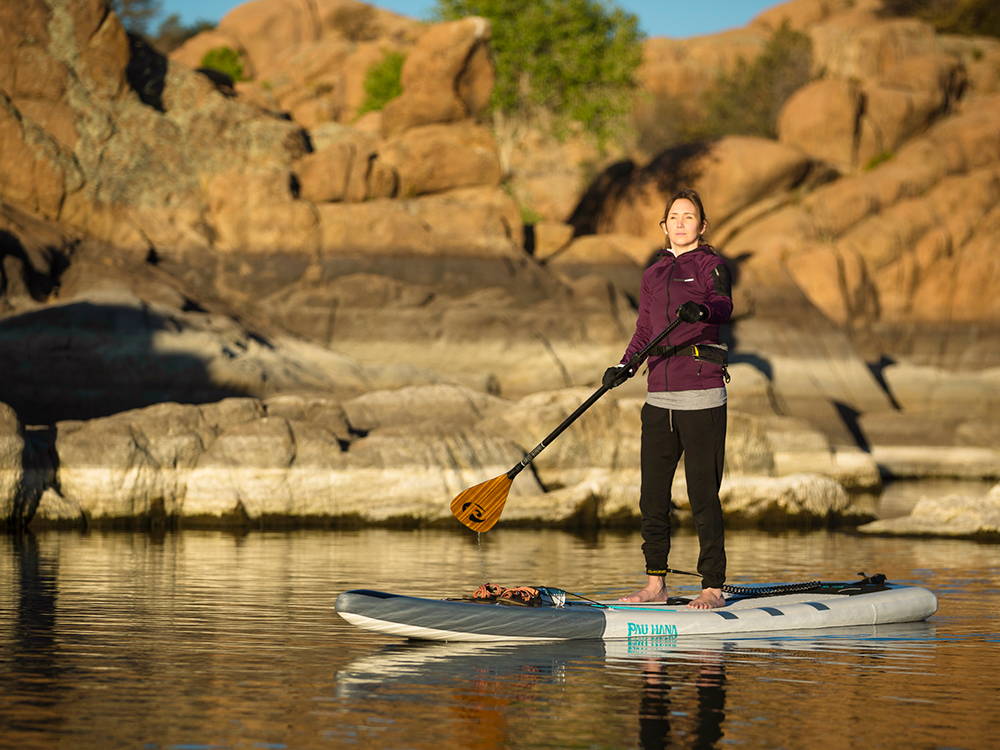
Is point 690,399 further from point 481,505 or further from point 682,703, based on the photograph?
point 682,703

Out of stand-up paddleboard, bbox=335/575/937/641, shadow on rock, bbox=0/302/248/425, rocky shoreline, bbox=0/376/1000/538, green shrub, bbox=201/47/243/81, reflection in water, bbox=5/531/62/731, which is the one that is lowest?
reflection in water, bbox=5/531/62/731

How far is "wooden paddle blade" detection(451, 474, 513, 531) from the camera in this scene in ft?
35.5

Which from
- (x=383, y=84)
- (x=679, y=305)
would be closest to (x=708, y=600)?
(x=679, y=305)

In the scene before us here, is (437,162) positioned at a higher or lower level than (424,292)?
higher

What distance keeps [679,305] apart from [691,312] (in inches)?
20.2

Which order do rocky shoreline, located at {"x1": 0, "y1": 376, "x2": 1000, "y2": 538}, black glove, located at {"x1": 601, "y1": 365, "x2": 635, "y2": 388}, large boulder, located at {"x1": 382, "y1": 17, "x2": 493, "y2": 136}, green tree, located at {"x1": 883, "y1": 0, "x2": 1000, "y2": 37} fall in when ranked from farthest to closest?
green tree, located at {"x1": 883, "y1": 0, "x2": 1000, "y2": 37}, large boulder, located at {"x1": 382, "y1": 17, "x2": 493, "y2": 136}, rocky shoreline, located at {"x1": 0, "y1": 376, "x2": 1000, "y2": 538}, black glove, located at {"x1": 601, "y1": 365, "x2": 635, "y2": 388}

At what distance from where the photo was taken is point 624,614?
9.98 meters

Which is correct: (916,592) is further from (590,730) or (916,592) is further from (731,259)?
(731,259)

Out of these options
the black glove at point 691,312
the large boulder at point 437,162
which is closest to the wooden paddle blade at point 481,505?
the black glove at point 691,312

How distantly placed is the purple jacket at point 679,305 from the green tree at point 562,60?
41994 mm

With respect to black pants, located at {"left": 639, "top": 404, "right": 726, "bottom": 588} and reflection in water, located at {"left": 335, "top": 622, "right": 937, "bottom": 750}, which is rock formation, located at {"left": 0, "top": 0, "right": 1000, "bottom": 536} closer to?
black pants, located at {"left": 639, "top": 404, "right": 726, "bottom": 588}

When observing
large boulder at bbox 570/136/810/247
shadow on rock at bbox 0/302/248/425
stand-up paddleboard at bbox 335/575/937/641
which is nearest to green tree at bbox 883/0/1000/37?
large boulder at bbox 570/136/810/247

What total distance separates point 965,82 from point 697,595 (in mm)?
59647

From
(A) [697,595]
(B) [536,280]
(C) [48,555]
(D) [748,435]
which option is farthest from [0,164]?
(A) [697,595]
